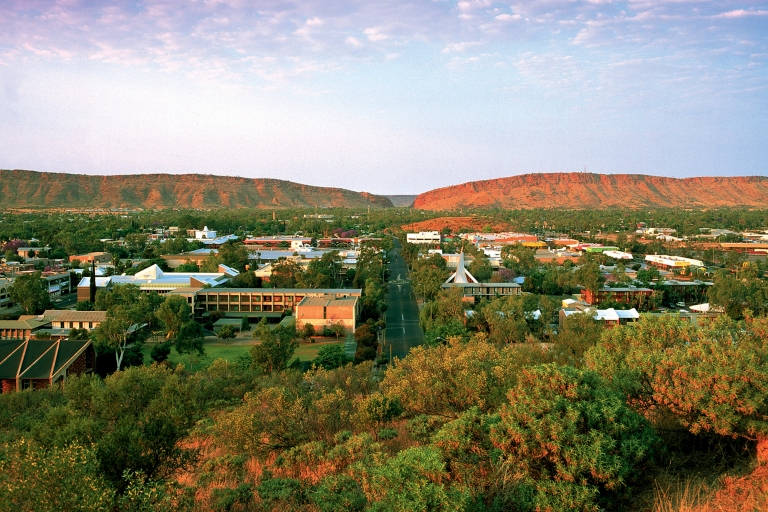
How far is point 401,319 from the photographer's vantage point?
111 feet

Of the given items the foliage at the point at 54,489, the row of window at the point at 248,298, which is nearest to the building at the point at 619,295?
the row of window at the point at 248,298

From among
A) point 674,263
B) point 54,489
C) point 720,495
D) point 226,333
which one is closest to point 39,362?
point 226,333

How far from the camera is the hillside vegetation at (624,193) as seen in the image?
17888 cm

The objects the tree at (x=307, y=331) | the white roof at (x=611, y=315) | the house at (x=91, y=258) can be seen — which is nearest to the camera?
the white roof at (x=611, y=315)

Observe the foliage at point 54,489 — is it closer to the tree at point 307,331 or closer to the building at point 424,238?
the tree at point 307,331

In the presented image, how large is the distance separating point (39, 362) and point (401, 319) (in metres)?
19.1

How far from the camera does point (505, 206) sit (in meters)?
181

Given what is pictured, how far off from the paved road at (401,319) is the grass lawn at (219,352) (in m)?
3.06

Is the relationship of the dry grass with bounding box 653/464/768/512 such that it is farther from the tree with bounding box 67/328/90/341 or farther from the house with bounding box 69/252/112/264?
the house with bounding box 69/252/112/264

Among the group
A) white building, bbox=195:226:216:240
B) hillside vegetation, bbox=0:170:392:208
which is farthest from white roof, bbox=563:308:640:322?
hillside vegetation, bbox=0:170:392:208

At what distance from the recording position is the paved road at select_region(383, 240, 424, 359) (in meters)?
27.3

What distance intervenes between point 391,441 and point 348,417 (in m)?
1.36

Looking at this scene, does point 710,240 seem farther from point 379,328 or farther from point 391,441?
point 391,441

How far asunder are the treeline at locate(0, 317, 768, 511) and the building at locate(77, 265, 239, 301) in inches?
990
